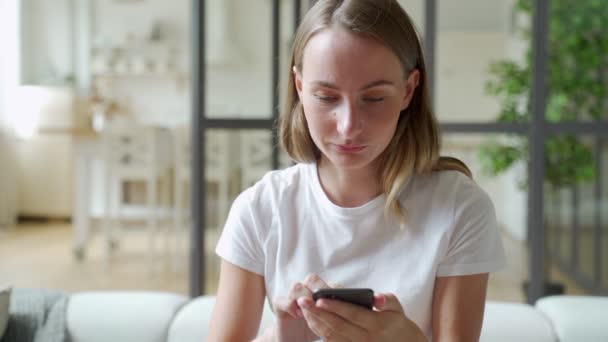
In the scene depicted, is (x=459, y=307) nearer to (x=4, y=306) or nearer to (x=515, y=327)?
(x=515, y=327)

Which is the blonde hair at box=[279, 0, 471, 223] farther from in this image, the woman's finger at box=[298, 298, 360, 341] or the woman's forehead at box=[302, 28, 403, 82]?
the woman's finger at box=[298, 298, 360, 341]

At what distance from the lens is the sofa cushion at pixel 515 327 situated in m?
1.23

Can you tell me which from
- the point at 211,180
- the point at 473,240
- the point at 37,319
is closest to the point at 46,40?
the point at 211,180

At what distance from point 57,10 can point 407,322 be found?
19.2 ft

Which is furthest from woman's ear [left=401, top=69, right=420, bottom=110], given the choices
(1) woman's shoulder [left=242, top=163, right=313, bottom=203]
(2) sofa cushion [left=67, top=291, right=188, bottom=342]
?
(2) sofa cushion [left=67, top=291, right=188, bottom=342]

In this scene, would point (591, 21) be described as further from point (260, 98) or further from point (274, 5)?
point (274, 5)

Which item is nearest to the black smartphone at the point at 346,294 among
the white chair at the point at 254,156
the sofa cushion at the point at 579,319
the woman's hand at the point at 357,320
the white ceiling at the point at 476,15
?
the woman's hand at the point at 357,320

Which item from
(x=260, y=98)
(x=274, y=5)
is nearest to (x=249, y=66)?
(x=260, y=98)

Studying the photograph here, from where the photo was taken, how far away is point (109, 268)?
4137mm

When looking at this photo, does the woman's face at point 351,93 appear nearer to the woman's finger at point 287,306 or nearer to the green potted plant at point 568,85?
the woman's finger at point 287,306

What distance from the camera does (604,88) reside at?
3.05m

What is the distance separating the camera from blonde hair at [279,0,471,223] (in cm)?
91

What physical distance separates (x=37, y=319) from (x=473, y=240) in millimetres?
905

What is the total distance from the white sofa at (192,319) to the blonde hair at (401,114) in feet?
1.24
